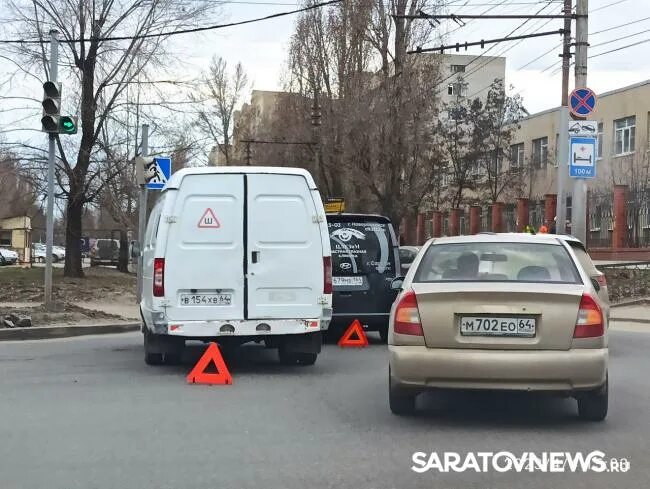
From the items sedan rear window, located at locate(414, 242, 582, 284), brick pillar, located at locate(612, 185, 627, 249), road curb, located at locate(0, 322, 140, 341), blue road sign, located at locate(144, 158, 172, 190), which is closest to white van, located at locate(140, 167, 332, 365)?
sedan rear window, located at locate(414, 242, 582, 284)

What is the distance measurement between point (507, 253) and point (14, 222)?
73044 mm

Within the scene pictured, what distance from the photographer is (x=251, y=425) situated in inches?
265

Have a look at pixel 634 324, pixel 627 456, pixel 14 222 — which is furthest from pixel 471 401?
pixel 14 222

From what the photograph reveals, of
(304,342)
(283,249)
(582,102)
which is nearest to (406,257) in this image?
(582,102)

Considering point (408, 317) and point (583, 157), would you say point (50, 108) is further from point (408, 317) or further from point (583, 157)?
point (583, 157)

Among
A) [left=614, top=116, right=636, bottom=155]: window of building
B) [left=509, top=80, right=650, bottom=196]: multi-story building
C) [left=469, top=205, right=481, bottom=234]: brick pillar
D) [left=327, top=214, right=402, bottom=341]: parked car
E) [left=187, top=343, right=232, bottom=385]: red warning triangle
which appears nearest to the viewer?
[left=187, top=343, right=232, bottom=385]: red warning triangle

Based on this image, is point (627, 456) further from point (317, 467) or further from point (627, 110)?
point (627, 110)

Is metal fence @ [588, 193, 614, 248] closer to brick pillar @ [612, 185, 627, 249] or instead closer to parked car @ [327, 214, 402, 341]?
brick pillar @ [612, 185, 627, 249]

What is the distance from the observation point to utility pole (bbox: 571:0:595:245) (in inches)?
666

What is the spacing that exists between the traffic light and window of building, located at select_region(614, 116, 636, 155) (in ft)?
110

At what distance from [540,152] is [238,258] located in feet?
139

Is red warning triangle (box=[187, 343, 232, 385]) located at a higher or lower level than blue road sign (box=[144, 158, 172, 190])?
lower

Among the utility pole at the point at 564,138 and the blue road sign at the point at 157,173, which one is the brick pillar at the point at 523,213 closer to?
the utility pole at the point at 564,138

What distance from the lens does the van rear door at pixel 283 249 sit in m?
9.31
